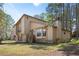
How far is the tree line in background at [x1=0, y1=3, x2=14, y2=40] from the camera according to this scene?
139 inches

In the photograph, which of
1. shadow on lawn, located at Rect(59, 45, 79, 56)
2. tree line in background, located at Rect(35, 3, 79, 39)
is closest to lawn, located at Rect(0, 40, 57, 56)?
shadow on lawn, located at Rect(59, 45, 79, 56)

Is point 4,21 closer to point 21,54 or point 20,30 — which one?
point 20,30

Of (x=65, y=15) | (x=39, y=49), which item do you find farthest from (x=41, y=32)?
(x=65, y=15)

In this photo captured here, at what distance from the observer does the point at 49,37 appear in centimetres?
356

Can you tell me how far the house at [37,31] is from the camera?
3.53 metres

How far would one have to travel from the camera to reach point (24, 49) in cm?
351

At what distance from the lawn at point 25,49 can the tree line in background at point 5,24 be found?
0.08 metres

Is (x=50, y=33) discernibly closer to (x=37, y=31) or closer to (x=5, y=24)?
(x=37, y=31)

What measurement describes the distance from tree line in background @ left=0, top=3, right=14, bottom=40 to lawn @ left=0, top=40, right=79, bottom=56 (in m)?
0.08

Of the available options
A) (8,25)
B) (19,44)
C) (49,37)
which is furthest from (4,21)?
(49,37)

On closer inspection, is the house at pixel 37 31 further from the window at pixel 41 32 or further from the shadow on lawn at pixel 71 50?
the shadow on lawn at pixel 71 50

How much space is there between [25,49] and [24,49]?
0.04 ft

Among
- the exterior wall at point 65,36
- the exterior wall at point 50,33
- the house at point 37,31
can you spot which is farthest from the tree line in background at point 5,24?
the exterior wall at point 65,36

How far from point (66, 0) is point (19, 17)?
586 millimetres
